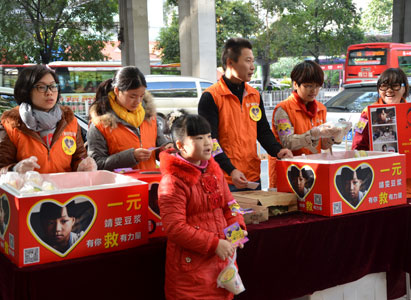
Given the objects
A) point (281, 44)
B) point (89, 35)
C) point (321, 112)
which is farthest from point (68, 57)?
point (321, 112)

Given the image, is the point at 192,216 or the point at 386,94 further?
the point at 386,94

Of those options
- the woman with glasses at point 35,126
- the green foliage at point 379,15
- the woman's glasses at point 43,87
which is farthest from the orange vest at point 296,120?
the green foliage at point 379,15

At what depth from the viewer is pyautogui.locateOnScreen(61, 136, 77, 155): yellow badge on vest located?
240 cm

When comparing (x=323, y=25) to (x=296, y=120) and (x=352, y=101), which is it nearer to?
(x=352, y=101)

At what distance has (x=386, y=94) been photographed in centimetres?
315

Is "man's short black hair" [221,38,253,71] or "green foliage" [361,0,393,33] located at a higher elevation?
Result: "green foliage" [361,0,393,33]

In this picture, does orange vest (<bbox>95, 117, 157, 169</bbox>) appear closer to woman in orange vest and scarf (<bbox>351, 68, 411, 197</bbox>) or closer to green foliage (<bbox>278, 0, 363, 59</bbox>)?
woman in orange vest and scarf (<bbox>351, 68, 411, 197</bbox>)

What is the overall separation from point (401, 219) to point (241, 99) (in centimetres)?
105

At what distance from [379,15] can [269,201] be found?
124 feet

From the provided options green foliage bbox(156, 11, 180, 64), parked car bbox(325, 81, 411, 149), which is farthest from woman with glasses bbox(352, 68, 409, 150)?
green foliage bbox(156, 11, 180, 64)

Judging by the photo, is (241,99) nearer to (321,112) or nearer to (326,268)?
(321,112)

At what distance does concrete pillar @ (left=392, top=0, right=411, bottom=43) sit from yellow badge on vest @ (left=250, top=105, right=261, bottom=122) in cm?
1565

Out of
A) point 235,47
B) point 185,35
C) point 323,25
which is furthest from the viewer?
point 323,25

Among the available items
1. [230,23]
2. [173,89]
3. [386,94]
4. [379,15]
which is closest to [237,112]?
[386,94]
